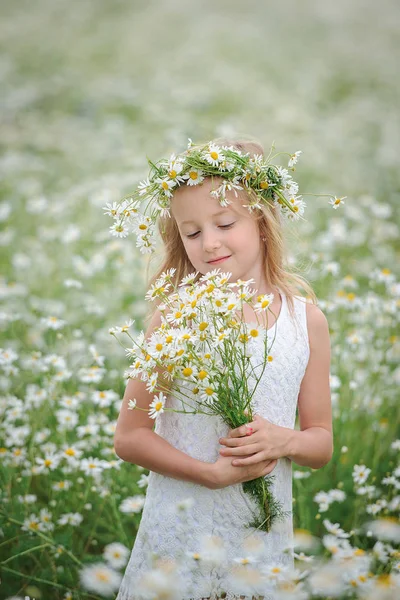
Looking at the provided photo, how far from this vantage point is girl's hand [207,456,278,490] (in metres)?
1.48

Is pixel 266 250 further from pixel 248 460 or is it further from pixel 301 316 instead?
pixel 248 460

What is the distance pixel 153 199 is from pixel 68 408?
1.09m

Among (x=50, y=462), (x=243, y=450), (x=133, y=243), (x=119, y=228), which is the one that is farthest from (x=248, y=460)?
(x=133, y=243)

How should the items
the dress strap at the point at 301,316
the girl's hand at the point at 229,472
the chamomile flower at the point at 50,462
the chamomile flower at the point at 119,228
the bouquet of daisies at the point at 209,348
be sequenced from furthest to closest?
the chamomile flower at the point at 50,462 < the dress strap at the point at 301,316 < the chamomile flower at the point at 119,228 < the girl's hand at the point at 229,472 < the bouquet of daisies at the point at 209,348

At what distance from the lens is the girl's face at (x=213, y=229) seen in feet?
5.24

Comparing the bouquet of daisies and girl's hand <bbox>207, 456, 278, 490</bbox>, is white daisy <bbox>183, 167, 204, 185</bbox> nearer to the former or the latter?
the bouquet of daisies

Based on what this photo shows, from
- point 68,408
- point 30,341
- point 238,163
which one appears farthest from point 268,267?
point 30,341

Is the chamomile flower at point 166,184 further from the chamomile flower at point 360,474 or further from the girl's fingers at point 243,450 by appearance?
the chamomile flower at point 360,474

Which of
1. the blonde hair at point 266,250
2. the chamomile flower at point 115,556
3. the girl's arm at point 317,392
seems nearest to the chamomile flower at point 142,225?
the blonde hair at point 266,250

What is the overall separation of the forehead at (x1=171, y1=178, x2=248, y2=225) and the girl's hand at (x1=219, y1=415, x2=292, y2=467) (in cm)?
48

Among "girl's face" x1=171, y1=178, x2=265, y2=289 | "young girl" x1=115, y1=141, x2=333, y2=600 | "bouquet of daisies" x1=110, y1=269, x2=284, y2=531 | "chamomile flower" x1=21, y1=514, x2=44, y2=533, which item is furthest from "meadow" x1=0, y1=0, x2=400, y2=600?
"bouquet of daisies" x1=110, y1=269, x2=284, y2=531

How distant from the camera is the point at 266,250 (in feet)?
5.79

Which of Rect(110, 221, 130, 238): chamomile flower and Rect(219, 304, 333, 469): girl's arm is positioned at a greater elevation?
Rect(110, 221, 130, 238): chamomile flower

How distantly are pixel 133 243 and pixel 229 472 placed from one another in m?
2.92
